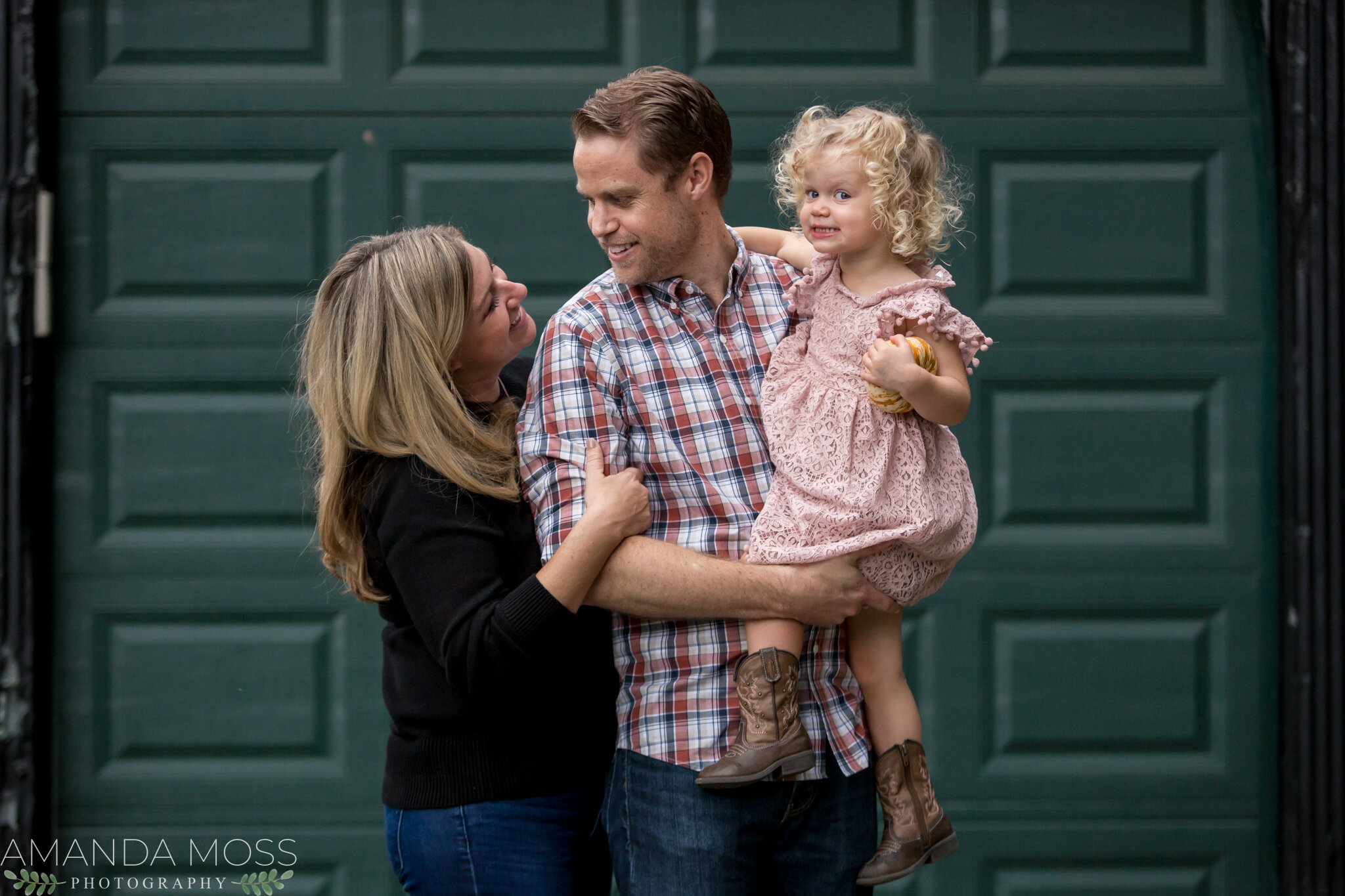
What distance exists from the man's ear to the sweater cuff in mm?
739

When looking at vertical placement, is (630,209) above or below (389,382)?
above

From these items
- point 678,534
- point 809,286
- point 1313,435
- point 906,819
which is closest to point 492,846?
point 678,534

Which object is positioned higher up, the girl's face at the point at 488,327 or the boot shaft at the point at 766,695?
the girl's face at the point at 488,327

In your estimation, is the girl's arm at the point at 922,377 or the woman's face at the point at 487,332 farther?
the woman's face at the point at 487,332

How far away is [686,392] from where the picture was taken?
5.96 feet

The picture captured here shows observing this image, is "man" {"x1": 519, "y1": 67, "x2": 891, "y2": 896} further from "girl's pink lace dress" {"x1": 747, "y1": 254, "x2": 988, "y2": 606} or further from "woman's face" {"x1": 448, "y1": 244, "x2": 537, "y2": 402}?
"woman's face" {"x1": 448, "y1": 244, "x2": 537, "y2": 402}

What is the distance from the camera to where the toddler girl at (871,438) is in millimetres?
1732

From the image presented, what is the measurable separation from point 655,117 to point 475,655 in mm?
926

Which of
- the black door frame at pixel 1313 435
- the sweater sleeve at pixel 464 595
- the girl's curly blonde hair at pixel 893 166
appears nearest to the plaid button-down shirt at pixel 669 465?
the sweater sleeve at pixel 464 595

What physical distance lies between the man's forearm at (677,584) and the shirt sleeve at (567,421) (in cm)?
11

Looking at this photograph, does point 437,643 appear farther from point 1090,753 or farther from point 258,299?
point 1090,753

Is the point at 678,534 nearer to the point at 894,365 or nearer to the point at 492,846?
the point at 894,365

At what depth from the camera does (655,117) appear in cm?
182

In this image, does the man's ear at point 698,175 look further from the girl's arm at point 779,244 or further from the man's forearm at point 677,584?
the man's forearm at point 677,584
